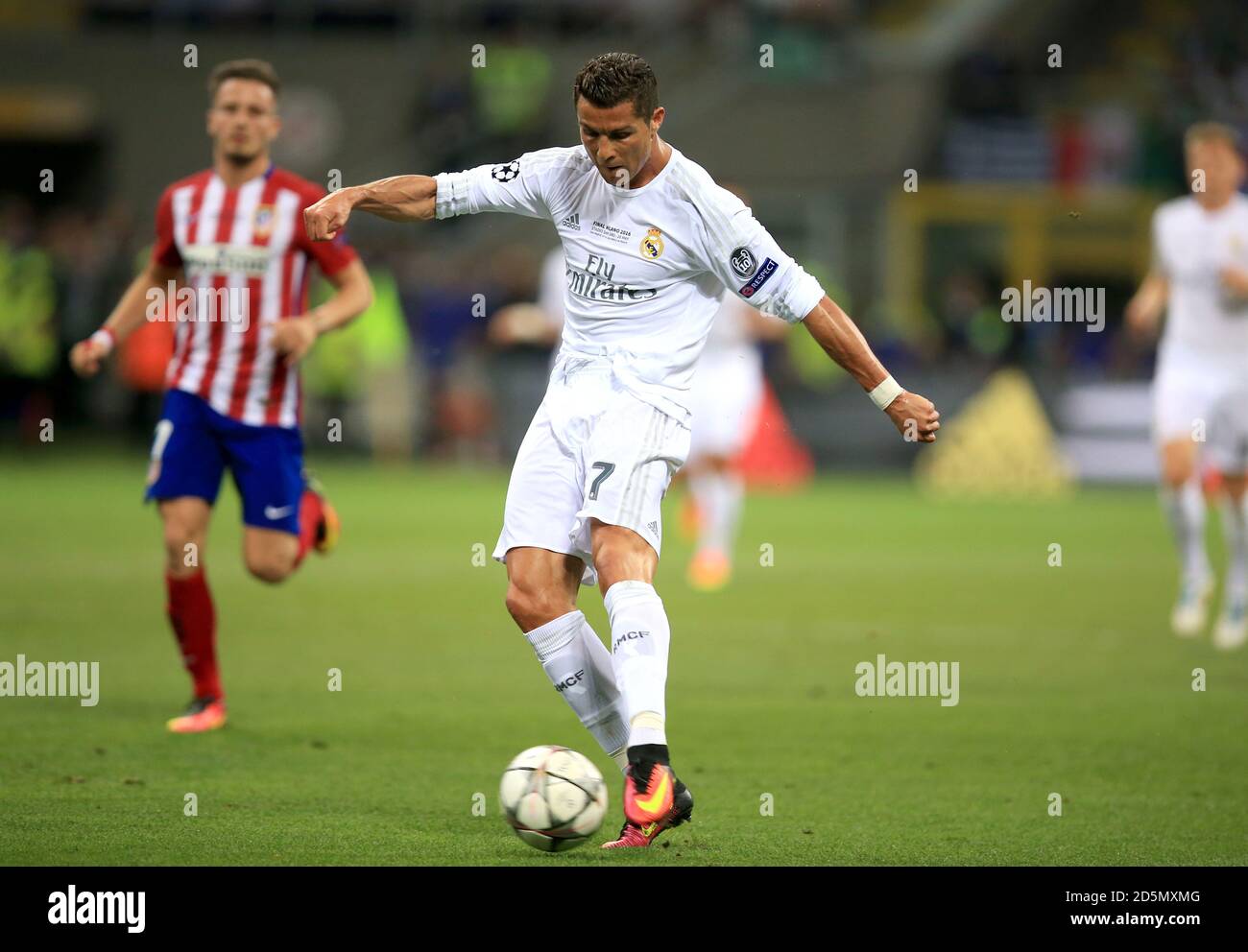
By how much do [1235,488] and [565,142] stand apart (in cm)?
1806

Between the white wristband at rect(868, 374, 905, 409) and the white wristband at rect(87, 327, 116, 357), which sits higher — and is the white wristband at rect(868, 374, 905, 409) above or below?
below

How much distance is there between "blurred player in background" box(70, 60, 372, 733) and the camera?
795 centimetres

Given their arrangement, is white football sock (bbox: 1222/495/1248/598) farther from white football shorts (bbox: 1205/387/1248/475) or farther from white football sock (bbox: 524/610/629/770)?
white football sock (bbox: 524/610/629/770)

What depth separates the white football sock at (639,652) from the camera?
5.70m

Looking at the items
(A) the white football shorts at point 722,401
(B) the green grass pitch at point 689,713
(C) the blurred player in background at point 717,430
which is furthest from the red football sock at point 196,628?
(A) the white football shorts at point 722,401

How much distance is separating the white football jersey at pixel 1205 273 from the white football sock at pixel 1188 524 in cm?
76

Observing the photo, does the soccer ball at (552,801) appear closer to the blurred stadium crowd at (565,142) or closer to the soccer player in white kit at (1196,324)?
the soccer player in white kit at (1196,324)

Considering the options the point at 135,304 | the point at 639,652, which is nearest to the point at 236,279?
the point at 135,304

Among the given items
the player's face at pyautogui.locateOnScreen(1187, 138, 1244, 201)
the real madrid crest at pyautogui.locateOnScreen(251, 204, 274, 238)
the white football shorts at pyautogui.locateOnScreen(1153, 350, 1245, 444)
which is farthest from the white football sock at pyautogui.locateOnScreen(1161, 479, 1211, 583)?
the real madrid crest at pyautogui.locateOnScreen(251, 204, 274, 238)

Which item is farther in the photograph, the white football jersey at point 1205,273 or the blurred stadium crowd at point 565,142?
the blurred stadium crowd at point 565,142

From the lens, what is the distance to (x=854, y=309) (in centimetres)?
2728

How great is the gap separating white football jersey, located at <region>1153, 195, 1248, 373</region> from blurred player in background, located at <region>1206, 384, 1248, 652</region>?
0.28 m

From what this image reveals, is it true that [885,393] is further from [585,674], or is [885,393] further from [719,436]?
[719,436]
